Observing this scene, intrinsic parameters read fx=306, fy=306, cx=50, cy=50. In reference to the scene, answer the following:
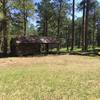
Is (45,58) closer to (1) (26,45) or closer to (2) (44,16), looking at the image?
(1) (26,45)

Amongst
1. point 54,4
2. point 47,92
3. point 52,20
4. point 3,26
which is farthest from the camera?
point 52,20

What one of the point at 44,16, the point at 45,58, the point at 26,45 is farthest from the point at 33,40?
the point at 44,16

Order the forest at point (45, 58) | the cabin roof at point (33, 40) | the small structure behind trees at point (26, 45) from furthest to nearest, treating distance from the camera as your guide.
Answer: the cabin roof at point (33, 40), the small structure behind trees at point (26, 45), the forest at point (45, 58)

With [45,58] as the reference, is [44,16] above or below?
above

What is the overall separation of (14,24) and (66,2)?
76.4 ft

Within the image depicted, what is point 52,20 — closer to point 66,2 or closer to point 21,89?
point 66,2

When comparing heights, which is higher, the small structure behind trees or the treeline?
the treeline

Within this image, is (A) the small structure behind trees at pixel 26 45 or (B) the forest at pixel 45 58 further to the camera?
(A) the small structure behind trees at pixel 26 45

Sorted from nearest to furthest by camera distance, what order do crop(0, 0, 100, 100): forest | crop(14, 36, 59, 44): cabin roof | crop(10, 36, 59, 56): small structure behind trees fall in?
crop(0, 0, 100, 100): forest
crop(10, 36, 59, 56): small structure behind trees
crop(14, 36, 59, 44): cabin roof

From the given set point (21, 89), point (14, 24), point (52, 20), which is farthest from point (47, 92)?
point (52, 20)

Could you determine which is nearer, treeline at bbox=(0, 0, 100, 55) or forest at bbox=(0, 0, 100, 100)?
forest at bbox=(0, 0, 100, 100)

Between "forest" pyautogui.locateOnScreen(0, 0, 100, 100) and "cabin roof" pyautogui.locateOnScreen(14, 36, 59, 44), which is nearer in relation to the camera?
"forest" pyautogui.locateOnScreen(0, 0, 100, 100)

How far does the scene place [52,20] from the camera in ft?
254

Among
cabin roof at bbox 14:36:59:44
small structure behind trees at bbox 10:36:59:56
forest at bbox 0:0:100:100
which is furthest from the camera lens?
cabin roof at bbox 14:36:59:44
